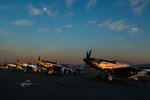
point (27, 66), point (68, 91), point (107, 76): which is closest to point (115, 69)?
point (107, 76)

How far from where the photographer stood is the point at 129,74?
89.2ft

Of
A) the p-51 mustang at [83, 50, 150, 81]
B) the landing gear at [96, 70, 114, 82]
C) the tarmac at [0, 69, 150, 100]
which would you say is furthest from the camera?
the p-51 mustang at [83, 50, 150, 81]

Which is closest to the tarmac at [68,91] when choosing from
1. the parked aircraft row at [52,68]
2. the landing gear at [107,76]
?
the landing gear at [107,76]

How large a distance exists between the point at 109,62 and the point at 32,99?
18.8 m

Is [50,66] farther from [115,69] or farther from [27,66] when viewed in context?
[115,69]

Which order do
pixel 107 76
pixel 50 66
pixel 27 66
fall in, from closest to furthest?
pixel 107 76 → pixel 50 66 → pixel 27 66

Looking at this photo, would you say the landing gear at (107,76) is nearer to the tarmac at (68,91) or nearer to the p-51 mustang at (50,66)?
the tarmac at (68,91)

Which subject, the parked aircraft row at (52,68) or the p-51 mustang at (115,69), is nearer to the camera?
the p-51 mustang at (115,69)

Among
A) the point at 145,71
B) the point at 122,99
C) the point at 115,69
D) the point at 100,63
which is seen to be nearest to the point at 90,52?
the point at 100,63

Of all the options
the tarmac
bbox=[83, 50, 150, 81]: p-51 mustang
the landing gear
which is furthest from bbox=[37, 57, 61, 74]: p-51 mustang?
the tarmac

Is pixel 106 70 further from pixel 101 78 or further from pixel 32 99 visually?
pixel 32 99

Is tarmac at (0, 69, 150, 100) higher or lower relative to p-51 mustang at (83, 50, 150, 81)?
lower

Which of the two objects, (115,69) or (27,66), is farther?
(27,66)

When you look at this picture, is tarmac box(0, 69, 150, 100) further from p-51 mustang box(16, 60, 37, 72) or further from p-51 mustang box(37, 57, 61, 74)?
p-51 mustang box(16, 60, 37, 72)
